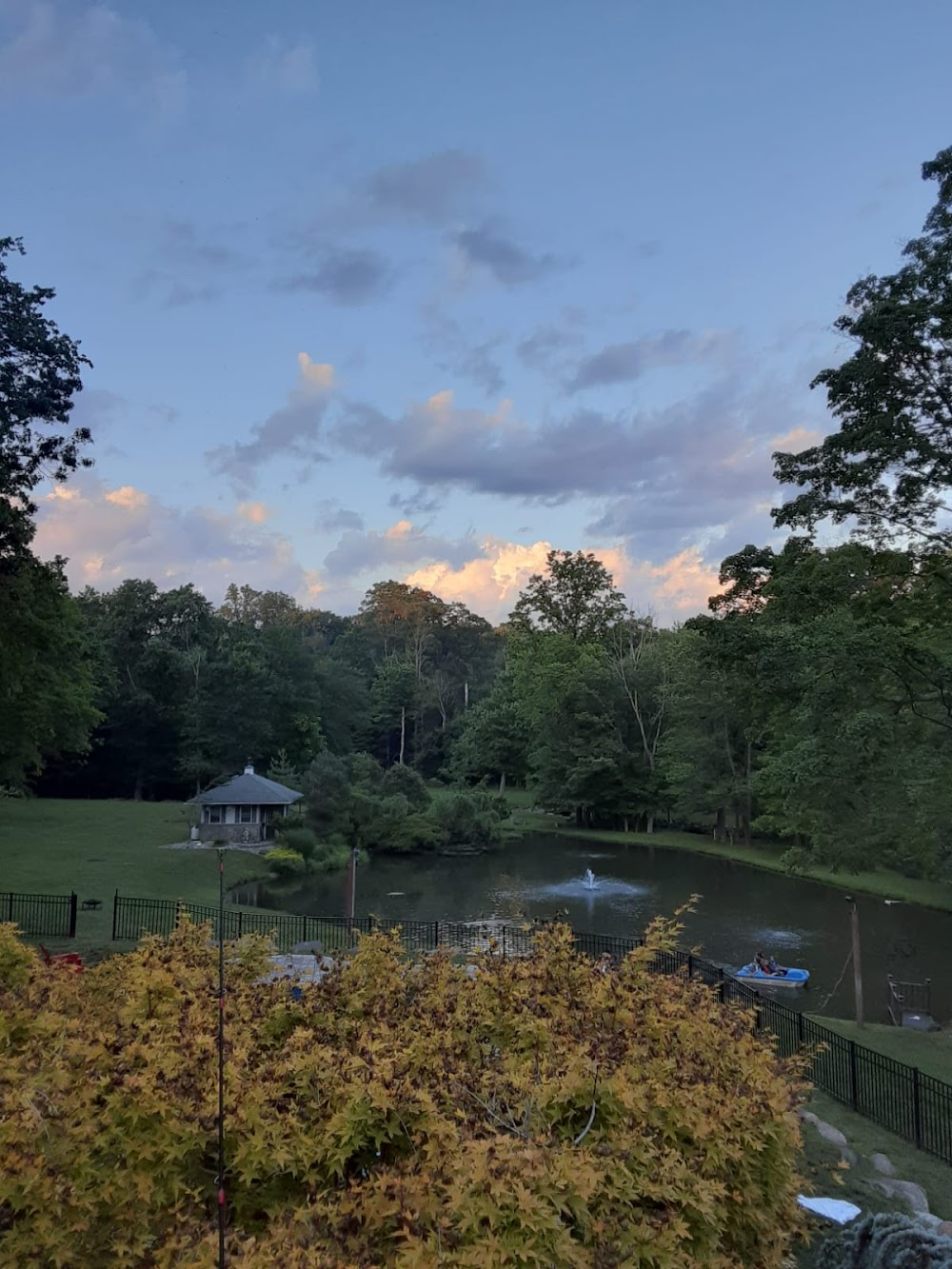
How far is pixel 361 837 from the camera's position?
42.6 meters

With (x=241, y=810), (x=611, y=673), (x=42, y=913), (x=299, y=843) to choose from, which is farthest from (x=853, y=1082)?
(x=611, y=673)

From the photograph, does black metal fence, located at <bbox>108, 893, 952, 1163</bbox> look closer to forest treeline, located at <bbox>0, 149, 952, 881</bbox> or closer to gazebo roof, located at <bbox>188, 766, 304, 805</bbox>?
forest treeline, located at <bbox>0, 149, 952, 881</bbox>

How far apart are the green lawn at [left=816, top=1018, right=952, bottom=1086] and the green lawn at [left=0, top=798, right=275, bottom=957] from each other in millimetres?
14003

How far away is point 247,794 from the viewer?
40.6m

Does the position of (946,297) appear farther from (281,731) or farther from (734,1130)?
(281,731)

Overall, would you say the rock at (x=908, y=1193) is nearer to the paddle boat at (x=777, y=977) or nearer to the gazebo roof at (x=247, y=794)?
the paddle boat at (x=777, y=977)

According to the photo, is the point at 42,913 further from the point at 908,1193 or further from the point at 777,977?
the point at 908,1193

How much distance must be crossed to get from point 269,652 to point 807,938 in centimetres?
4294

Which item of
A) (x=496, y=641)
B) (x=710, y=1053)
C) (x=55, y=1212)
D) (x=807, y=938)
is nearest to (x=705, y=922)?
(x=807, y=938)

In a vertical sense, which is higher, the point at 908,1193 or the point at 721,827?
the point at 908,1193

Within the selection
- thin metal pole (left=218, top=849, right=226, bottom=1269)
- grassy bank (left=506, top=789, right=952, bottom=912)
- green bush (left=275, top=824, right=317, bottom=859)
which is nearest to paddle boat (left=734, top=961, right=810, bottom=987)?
grassy bank (left=506, top=789, right=952, bottom=912)

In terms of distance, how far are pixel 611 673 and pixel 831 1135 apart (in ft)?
163

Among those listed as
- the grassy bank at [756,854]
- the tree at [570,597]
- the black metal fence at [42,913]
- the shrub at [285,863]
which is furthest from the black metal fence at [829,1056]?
the tree at [570,597]

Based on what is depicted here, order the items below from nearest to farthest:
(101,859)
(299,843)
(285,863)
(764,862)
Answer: (101,859)
(285,863)
(299,843)
(764,862)
